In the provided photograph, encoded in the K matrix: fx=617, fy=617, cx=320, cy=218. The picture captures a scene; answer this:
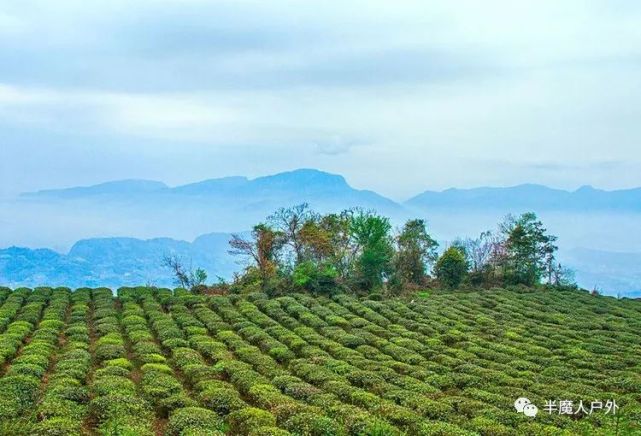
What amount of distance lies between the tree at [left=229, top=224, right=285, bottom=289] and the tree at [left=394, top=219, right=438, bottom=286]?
40.8 feet

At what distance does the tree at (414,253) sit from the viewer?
6388cm

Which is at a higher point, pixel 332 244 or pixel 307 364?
pixel 332 244

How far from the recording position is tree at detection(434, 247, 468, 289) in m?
59.8

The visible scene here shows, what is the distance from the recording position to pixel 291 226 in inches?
2454

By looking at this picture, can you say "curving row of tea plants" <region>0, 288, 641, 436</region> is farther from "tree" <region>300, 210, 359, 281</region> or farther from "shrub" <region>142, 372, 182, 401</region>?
"tree" <region>300, 210, 359, 281</region>

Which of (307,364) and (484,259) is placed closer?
(307,364)

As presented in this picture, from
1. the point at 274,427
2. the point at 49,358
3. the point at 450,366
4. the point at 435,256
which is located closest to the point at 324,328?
the point at 450,366

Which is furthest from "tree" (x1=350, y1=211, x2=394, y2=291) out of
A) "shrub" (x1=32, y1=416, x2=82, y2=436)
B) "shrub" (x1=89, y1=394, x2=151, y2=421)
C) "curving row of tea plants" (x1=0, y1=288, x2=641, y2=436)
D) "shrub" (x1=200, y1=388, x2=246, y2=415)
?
"shrub" (x1=32, y1=416, x2=82, y2=436)

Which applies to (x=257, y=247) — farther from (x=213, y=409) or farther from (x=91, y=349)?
(x=213, y=409)

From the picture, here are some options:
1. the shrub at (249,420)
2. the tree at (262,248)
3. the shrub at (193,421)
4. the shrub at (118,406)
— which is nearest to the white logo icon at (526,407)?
the shrub at (249,420)

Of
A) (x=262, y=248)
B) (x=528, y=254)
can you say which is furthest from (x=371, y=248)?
(x=528, y=254)

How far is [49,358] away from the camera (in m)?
30.0

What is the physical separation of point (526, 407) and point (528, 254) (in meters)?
42.6

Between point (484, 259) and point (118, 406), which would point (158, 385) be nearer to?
point (118, 406)
